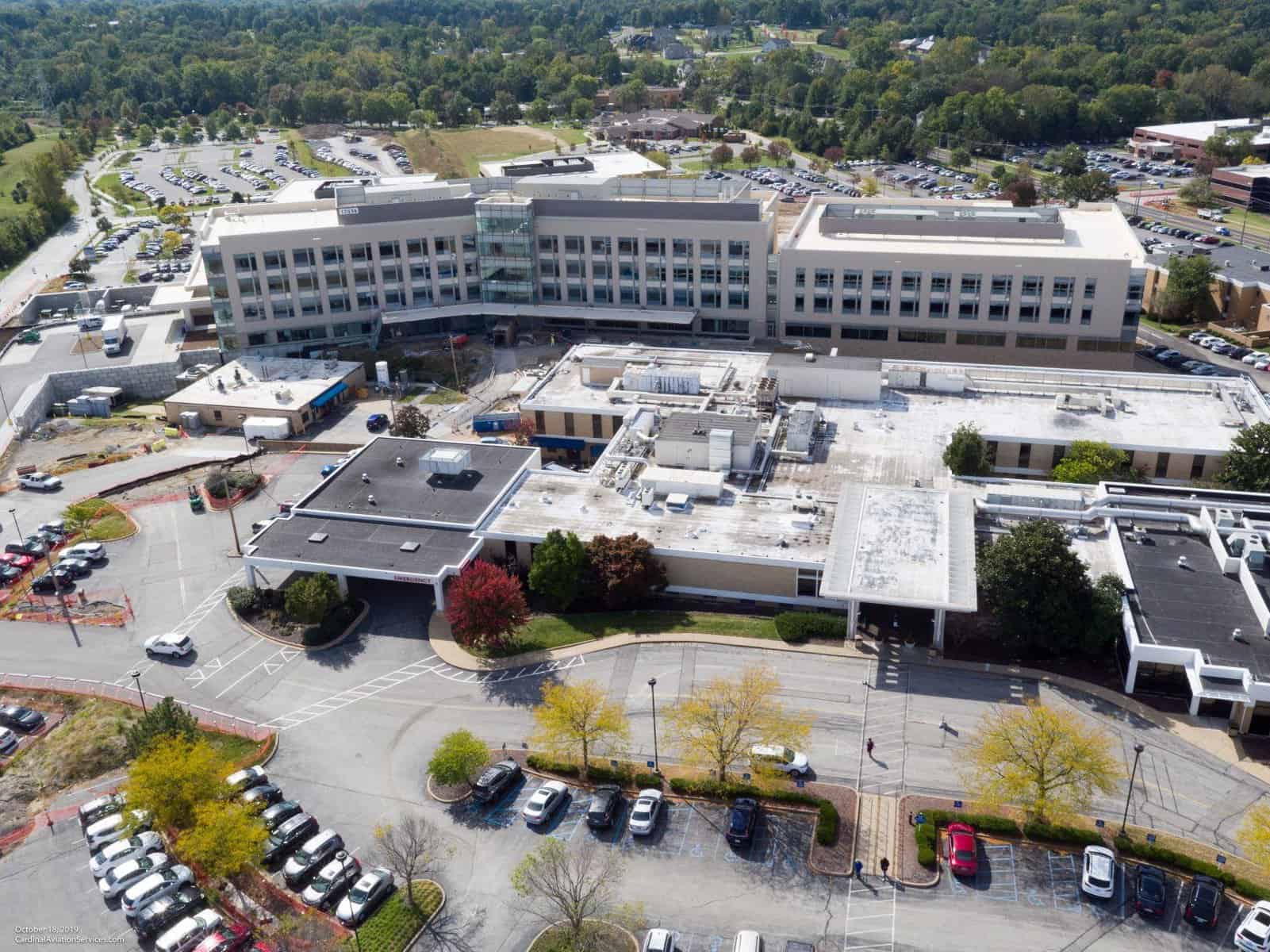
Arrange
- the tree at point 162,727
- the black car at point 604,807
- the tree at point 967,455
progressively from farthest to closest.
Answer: the tree at point 967,455 < the tree at point 162,727 < the black car at point 604,807

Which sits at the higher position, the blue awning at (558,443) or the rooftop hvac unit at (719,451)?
the rooftop hvac unit at (719,451)

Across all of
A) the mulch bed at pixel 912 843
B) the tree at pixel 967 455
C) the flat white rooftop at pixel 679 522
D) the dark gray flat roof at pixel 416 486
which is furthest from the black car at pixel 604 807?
the tree at pixel 967 455

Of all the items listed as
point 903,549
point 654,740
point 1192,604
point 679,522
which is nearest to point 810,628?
point 903,549

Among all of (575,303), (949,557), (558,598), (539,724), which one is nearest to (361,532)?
(558,598)

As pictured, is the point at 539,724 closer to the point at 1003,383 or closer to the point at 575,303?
the point at 1003,383

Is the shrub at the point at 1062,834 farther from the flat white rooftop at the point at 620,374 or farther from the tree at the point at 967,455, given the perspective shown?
the flat white rooftop at the point at 620,374

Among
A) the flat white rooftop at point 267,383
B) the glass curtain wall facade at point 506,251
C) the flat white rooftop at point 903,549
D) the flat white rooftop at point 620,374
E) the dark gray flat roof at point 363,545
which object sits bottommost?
the flat white rooftop at point 267,383

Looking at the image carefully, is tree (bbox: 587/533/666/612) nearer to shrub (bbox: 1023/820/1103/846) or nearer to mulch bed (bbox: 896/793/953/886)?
mulch bed (bbox: 896/793/953/886)
